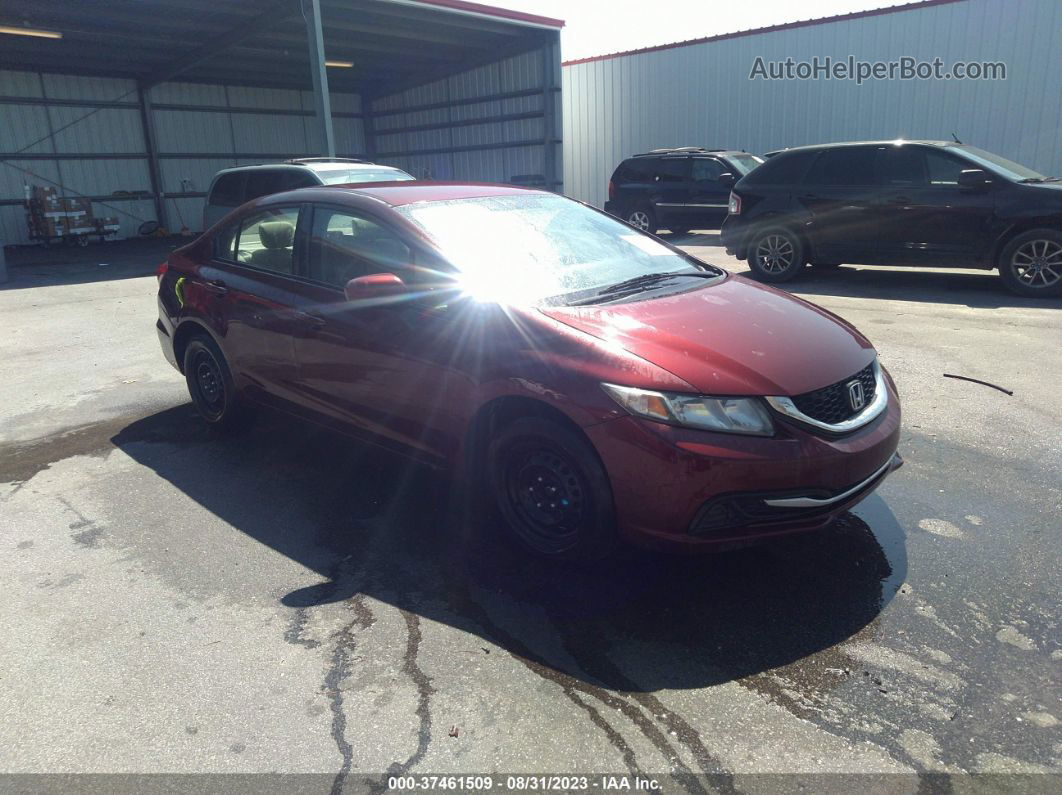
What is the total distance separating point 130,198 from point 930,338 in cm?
2135

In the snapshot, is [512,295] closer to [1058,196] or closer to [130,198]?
[1058,196]

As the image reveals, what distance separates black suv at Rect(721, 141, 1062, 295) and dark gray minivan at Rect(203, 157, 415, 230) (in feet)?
17.2

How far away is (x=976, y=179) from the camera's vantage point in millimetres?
8445

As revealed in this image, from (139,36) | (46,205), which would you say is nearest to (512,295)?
(139,36)

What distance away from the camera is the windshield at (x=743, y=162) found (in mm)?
14889

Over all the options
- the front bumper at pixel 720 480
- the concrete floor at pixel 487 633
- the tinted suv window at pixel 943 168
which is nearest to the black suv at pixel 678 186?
the tinted suv window at pixel 943 168

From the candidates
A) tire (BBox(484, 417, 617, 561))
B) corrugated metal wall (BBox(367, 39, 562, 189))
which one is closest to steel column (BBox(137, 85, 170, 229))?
corrugated metal wall (BBox(367, 39, 562, 189))

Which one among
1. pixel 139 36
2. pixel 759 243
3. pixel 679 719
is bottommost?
pixel 679 719

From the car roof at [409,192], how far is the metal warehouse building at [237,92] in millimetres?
11720

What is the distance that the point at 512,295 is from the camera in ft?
10.9

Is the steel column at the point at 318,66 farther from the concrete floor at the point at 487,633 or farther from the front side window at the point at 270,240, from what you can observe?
the concrete floor at the point at 487,633

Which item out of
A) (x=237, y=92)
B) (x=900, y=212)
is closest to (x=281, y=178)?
(x=900, y=212)

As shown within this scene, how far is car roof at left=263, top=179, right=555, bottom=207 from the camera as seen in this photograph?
399cm

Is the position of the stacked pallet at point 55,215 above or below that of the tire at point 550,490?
above
